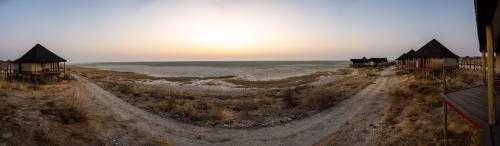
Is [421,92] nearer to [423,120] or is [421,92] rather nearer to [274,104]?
[423,120]

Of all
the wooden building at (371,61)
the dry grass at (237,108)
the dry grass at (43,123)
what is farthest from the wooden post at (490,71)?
the wooden building at (371,61)

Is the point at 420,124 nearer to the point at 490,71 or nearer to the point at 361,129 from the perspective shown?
the point at 361,129

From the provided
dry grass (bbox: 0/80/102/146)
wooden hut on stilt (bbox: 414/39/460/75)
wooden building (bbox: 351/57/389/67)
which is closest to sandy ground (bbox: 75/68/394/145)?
dry grass (bbox: 0/80/102/146)

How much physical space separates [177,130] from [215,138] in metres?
2.67

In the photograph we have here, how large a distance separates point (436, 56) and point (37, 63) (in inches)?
1836

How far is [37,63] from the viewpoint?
34312 mm

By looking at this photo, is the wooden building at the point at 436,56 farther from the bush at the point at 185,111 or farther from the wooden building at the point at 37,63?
the wooden building at the point at 37,63

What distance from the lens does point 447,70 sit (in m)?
34.5

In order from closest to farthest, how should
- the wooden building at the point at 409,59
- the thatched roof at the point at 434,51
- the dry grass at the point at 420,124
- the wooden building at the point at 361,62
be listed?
1. the dry grass at the point at 420,124
2. the thatched roof at the point at 434,51
3. the wooden building at the point at 409,59
4. the wooden building at the point at 361,62

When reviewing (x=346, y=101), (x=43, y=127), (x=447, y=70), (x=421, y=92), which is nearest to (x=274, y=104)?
(x=346, y=101)

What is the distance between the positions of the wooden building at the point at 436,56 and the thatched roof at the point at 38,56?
4478 centimetres

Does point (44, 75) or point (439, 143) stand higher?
point (44, 75)

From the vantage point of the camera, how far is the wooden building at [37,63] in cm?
3349

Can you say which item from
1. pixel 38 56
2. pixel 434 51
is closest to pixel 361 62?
pixel 434 51
